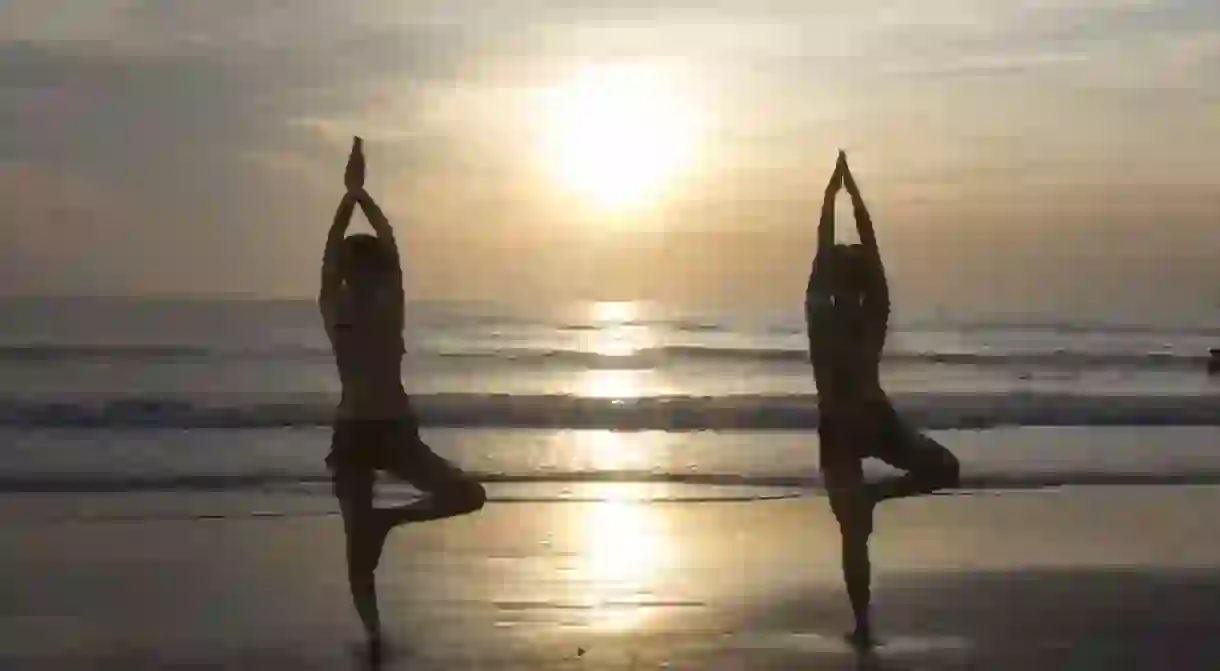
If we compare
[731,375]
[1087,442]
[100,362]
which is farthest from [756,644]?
[100,362]

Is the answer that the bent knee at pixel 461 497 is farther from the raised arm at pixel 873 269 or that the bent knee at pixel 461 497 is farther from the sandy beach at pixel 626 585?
the raised arm at pixel 873 269

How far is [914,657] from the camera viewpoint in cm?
469

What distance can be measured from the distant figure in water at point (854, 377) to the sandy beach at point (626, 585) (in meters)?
0.82

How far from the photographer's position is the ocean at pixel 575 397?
10266 millimetres

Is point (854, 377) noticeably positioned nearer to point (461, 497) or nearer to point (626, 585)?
point (461, 497)

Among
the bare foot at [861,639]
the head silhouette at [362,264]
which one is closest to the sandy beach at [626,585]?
the bare foot at [861,639]

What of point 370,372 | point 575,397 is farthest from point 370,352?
point 575,397

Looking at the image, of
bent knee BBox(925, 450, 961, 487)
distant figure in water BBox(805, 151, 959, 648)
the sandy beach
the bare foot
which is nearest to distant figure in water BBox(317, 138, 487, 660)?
the sandy beach

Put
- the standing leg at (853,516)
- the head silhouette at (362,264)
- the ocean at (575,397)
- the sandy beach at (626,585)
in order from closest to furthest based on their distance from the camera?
1. the head silhouette at (362,264)
2. the standing leg at (853,516)
3. the sandy beach at (626,585)
4. the ocean at (575,397)

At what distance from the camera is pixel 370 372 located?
3986 millimetres

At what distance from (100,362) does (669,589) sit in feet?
52.7

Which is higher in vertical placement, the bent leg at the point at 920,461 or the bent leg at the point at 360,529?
the bent leg at the point at 920,461

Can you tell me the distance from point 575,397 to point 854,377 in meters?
12.6

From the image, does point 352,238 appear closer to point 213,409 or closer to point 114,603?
point 114,603
